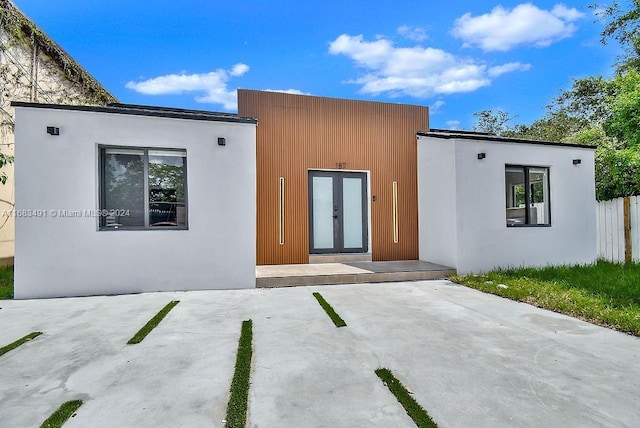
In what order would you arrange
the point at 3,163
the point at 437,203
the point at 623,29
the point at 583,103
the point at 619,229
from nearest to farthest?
1. the point at 3,163
2. the point at 437,203
3. the point at 619,229
4. the point at 623,29
5. the point at 583,103

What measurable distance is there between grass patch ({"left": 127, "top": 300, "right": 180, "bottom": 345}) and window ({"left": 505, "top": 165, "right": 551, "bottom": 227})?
6483mm

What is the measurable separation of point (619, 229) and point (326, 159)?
6.73 metres

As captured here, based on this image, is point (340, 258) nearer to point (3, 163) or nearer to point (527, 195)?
point (527, 195)

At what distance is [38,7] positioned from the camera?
6664mm

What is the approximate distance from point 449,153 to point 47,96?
882 cm

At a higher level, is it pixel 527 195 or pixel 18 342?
pixel 527 195

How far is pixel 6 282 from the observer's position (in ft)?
17.3

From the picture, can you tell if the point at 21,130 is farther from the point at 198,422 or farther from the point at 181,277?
the point at 198,422

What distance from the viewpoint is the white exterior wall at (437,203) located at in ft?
20.7

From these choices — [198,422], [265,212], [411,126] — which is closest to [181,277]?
[265,212]

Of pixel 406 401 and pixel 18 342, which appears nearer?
pixel 406 401

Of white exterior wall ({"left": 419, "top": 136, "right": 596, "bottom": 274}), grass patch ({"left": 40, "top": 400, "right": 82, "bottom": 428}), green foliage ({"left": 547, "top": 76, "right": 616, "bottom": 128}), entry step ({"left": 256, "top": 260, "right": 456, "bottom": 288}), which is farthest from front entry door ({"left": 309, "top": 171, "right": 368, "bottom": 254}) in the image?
green foliage ({"left": 547, "top": 76, "right": 616, "bottom": 128})

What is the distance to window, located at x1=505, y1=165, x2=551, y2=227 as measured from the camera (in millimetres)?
6680

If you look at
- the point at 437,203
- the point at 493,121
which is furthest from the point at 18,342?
the point at 493,121
